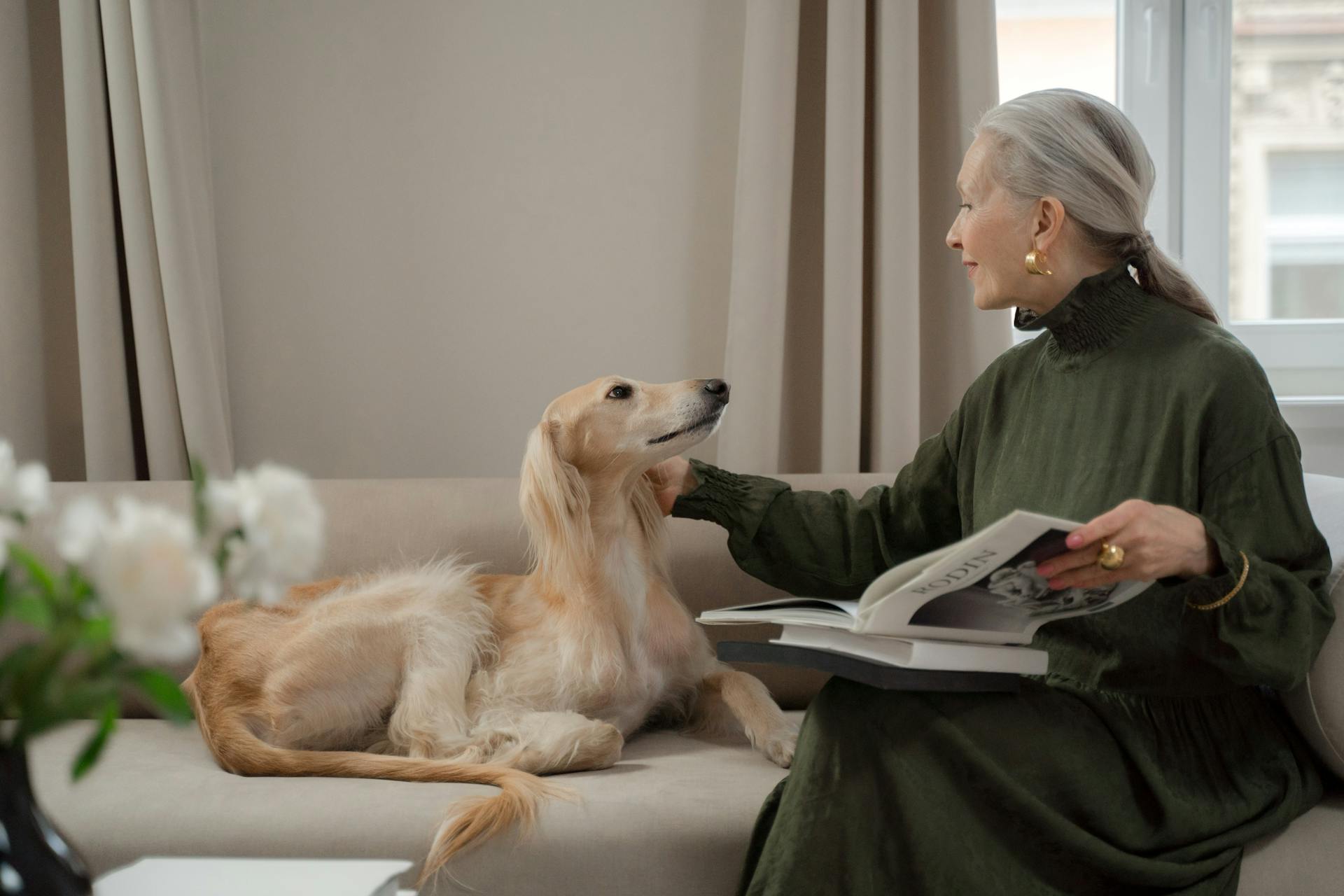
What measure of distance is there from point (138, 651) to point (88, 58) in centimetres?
235

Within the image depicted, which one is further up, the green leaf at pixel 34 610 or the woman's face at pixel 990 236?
the woman's face at pixel 990 236

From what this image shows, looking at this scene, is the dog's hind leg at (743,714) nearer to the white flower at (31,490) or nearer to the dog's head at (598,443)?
the dog's head at (598,443)

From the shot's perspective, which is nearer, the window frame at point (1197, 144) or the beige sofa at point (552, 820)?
the beige sofa at point (552, 820)

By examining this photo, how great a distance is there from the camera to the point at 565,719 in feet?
5.33

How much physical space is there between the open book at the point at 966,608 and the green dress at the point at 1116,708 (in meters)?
0.06

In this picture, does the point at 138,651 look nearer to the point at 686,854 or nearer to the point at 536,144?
the point at 686,854

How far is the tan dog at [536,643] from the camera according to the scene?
5.49ft

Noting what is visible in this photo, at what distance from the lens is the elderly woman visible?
3.88 ft

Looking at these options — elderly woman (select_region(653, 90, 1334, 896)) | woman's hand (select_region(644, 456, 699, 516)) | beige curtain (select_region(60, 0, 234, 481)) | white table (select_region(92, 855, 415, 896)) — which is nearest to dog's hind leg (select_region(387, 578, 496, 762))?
woman's hand (select_region(644, 456, 699, 516))

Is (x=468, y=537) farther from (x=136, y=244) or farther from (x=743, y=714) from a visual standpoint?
(x=136, y=244)

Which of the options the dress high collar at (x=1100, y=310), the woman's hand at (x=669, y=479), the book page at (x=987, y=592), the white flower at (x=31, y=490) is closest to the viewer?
the white flower at (x=31, y=490)

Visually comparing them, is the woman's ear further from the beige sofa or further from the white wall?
the white wall

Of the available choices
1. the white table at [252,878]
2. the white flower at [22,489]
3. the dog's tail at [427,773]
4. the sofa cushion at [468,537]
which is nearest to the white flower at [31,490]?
the white flower at [22,489]

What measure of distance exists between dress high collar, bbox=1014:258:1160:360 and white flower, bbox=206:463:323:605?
118 cm
